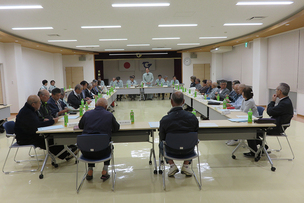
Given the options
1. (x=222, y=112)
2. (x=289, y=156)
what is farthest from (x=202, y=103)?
(x=289, y=156)

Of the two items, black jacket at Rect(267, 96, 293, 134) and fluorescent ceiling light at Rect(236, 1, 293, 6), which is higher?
A: fluorescent ceiling light at Rect(236, 1, 293, 6)

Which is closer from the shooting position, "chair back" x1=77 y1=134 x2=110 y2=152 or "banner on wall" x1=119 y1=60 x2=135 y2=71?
"chair back" x1=77 y1=134 x2=110 y2=152

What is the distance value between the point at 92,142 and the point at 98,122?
13.1 inches

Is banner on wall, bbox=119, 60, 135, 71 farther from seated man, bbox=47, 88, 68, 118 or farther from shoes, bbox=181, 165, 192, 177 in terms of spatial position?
shoes, bbox=181, 165, 192, 177

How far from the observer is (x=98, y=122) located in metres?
3.02

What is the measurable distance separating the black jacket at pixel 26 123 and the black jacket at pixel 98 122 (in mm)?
774

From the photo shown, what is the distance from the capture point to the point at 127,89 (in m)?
11.5

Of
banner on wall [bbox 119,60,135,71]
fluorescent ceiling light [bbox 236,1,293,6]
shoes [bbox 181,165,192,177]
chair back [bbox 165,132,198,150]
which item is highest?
fluorescent ceiling light [bbox 236,1,293,6]

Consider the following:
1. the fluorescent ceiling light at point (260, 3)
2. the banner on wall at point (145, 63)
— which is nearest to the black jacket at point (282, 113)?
the fluorescent ceiling light at point (260, 3)

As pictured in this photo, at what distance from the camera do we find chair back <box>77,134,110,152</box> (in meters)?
2.75

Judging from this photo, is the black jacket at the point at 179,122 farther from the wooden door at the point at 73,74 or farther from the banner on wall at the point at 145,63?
the banner on wall at the point at 145,63

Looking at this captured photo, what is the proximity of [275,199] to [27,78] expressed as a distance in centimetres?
1072

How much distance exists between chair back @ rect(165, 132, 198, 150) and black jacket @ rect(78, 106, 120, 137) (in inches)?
30.6

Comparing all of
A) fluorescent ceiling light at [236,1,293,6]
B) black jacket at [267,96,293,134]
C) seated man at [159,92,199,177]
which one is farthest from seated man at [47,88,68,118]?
fluorescent ceiling light at [236,1,293,6]
